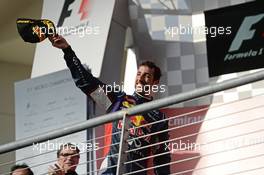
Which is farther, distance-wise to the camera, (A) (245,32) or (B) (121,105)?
(A) (245,32)

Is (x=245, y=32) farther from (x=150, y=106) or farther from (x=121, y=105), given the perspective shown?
(x=150, y=106)

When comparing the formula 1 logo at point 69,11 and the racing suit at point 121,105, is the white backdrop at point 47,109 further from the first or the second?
the racing suit at point 121,105

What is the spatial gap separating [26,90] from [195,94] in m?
2.21

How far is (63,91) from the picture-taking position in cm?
367

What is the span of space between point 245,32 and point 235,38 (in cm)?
7

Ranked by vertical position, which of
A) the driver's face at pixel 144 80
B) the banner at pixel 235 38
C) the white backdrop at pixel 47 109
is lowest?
the driver's face at pixel 144 80

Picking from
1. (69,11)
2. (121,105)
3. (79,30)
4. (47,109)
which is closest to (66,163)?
(121,105)

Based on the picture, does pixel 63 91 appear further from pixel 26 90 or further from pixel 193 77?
pixel 193 77

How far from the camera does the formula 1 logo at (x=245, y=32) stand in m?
3.64

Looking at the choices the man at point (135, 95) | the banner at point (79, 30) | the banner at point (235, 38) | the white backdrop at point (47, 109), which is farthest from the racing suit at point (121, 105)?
the banner at point (235, 38)

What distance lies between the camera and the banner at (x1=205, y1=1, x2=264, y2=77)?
11.9 feet

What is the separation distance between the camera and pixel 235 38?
12.2ft

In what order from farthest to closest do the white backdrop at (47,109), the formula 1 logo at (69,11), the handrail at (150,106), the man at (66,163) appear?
the formula 1 logo at (69,11), the white backdrop at (47,109), the man at (66,163), the handrail at (150,106)

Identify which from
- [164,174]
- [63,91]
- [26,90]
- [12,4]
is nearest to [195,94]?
[164,174]
